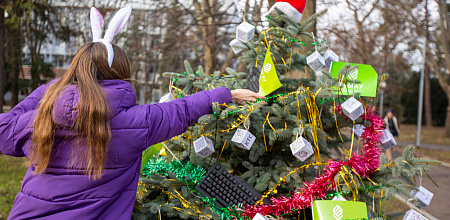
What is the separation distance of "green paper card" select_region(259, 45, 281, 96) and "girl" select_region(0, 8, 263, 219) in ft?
2.93

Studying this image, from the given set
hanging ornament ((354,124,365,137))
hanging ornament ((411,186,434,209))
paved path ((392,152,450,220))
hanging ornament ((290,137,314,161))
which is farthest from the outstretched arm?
paved path ((392,152,450,220))

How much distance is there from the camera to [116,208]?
1.70 metres

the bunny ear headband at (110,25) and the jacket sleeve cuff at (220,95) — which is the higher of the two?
the bunny ear headband at (110,25)

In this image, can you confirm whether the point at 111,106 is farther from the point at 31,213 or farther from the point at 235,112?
the point at 235,112

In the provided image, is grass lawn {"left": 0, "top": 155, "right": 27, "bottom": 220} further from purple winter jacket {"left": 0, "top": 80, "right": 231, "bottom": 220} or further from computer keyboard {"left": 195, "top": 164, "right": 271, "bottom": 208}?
purple winter jacket {"left": 0, "top": 80, "right": 231, "bottom": 220}

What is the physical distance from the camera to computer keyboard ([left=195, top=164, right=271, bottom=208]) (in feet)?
7.87

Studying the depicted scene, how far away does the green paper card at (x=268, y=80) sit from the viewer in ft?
7.83

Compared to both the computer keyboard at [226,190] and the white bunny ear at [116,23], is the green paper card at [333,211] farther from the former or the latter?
the white bunny ear at [116,23]

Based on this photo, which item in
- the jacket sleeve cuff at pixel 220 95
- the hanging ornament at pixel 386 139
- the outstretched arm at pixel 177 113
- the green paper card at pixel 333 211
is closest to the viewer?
the outstretched arm at pixel 177 113

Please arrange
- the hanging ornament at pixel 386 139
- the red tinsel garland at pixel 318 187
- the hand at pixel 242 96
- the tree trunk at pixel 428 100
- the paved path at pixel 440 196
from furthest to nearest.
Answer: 1. the tree trunk at pixel 428 100
2. the paved path at pixel 440 196
3. the hanging ornament at pixel 386 139
4. the hand at pixel 242 96
5. the red tinsel garland at pixel 318 187

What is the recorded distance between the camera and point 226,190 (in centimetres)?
245

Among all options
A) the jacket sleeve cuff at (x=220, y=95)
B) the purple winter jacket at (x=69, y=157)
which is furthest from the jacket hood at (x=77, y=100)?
the jacket sleeve cuff at (x=220, y=95)

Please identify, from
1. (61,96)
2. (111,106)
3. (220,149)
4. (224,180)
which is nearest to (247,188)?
(224,180)

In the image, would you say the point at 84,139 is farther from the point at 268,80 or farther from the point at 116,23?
the point at 268,80
